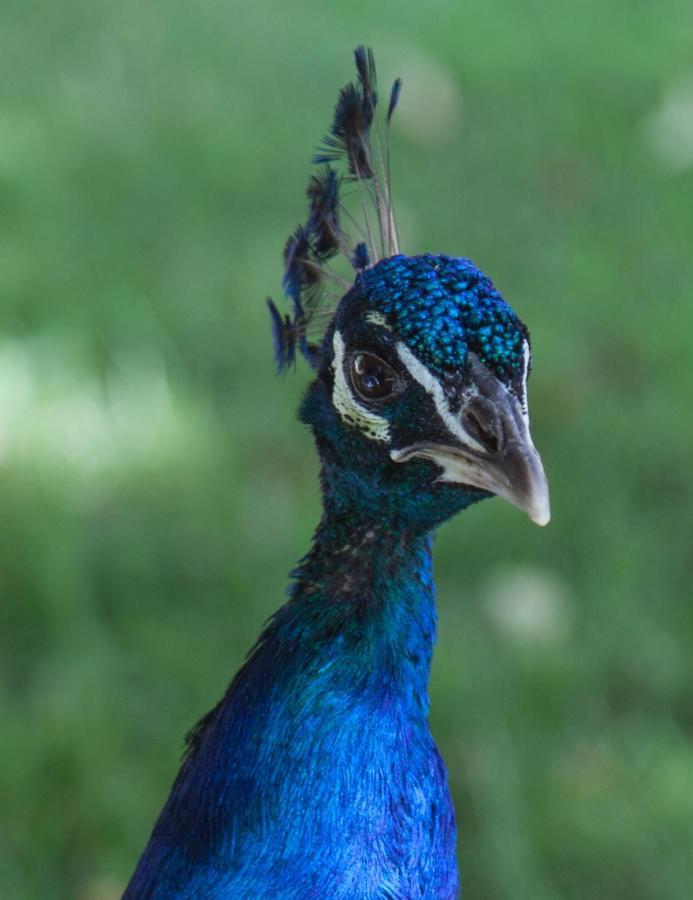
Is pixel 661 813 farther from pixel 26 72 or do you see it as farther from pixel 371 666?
pixel 26 72

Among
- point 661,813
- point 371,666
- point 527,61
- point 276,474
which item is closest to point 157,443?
point 276,474

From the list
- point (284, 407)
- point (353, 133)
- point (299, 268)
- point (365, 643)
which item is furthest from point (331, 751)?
point (284, 407)

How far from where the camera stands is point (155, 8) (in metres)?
3.13

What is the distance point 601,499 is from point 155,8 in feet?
5.59

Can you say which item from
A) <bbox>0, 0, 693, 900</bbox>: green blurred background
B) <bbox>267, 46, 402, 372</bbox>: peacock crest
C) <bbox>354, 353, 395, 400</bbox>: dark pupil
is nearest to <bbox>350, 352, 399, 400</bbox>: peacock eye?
<bbox>354, 353, 395, 400</bbox>: dark pupil

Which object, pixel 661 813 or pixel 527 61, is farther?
pixel 527 61

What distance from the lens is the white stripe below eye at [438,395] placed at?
0.92 meters

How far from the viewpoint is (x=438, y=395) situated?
3.03ft

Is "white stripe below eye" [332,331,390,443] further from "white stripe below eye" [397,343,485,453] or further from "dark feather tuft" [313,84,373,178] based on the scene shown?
"dark feather tuft" [313,84,373,178]

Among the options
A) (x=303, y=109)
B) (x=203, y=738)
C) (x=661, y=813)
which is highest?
(x=303, y=109)

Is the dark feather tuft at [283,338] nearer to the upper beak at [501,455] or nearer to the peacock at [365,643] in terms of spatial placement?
the peacock at [365,643]

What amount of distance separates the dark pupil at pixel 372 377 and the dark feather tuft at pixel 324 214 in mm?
221

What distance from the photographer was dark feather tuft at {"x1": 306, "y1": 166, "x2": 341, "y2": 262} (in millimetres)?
1155

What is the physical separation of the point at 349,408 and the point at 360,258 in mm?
222
